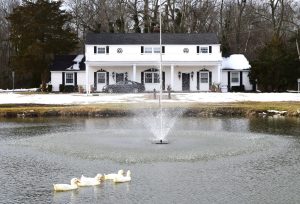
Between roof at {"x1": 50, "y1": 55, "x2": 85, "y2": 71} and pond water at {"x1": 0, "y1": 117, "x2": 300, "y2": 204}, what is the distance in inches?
1388

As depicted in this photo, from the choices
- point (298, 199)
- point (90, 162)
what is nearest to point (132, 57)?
point (90, 162)

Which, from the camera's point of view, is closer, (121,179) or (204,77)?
(121,179)

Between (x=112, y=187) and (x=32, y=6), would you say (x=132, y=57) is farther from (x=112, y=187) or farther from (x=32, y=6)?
→ (x=112, y=187)

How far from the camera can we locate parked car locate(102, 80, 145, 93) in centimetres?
5975

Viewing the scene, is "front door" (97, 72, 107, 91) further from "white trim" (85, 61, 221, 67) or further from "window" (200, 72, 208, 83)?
"window" (200, 72, 208, 83)

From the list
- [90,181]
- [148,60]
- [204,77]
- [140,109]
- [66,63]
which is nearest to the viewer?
[90,181]

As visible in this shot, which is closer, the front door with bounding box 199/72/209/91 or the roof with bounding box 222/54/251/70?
the front door with bounding box 199/72/209/91

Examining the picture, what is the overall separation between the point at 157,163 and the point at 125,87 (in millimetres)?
42180

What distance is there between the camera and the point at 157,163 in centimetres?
1775

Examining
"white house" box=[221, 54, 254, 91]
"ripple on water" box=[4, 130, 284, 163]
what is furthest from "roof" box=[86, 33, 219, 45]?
"ripple on water" box=[4, 130, 284, 163]

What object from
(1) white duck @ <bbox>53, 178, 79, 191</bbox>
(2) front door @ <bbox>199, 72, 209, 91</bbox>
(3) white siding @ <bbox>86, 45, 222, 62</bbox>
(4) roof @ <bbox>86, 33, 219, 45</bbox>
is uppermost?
(4) roof @ <bbox>86, 33, 219, 45</bbox>

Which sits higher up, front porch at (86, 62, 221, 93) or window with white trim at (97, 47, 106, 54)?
window with white trim at (97, 47, 106, 54)

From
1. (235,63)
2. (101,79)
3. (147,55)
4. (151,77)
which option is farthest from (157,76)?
(235,63)

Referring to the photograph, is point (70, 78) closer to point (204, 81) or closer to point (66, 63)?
point (66, 63)
